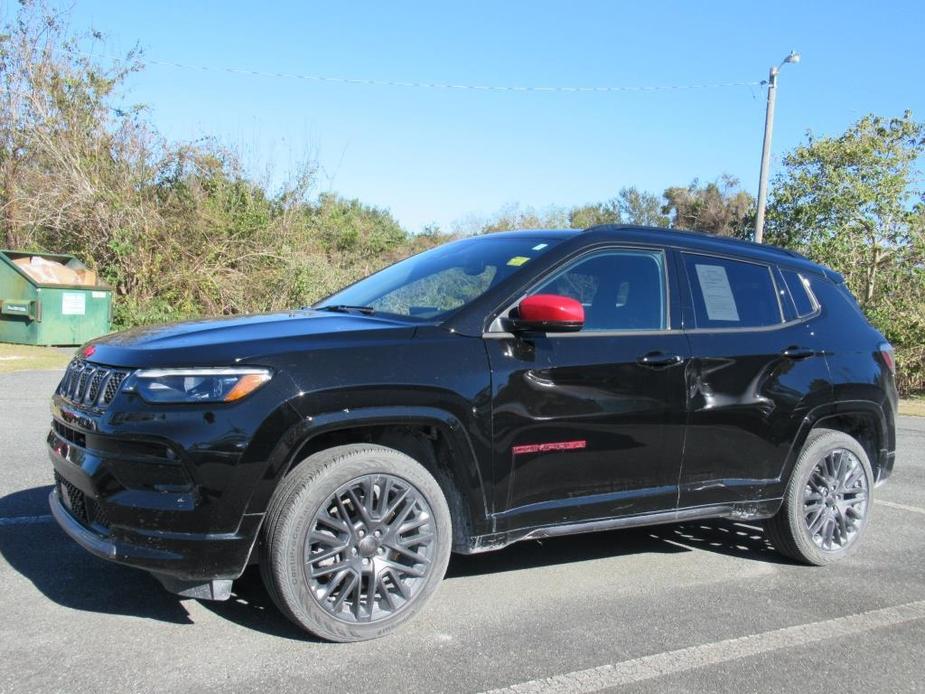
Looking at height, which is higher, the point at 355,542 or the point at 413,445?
the point at 413,445

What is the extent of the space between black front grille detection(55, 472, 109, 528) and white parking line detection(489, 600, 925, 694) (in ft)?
5.82

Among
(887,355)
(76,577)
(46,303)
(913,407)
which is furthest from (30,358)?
(913,407)

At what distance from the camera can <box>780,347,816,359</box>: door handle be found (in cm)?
488

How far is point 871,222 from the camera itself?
2027 cm

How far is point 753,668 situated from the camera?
11.8 feet

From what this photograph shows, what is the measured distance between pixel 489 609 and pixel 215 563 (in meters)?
1.42

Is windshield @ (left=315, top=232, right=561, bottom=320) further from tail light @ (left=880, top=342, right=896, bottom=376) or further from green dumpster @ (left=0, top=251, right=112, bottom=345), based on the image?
green dumpster @ (left=0, top=251, right=112, bottom=345)

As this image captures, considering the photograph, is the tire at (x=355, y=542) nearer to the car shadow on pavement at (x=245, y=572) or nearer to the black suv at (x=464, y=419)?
the black suv at (x=464, y=419)

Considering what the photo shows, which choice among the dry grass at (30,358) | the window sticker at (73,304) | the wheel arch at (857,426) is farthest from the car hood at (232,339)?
the window sticker at (73,304)

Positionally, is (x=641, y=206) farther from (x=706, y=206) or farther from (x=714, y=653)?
(x=714, y=653)

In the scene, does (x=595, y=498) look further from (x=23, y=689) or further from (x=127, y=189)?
(x=127, y=189)

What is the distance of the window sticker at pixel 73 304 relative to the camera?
1566cm

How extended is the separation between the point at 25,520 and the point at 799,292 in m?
4.94

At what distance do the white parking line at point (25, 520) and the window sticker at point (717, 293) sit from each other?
413 centimetres
